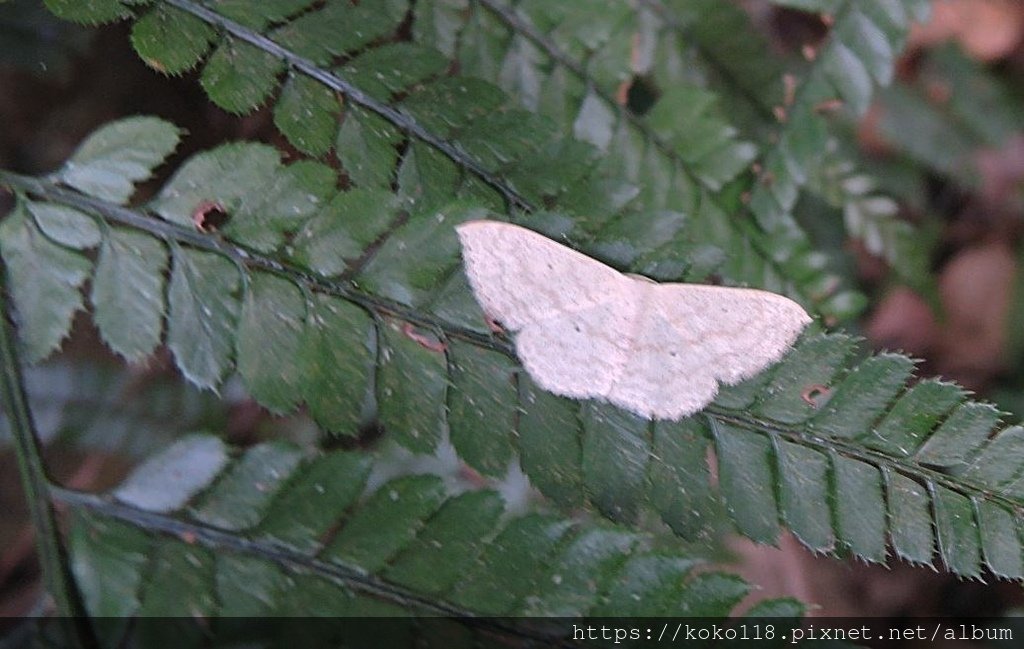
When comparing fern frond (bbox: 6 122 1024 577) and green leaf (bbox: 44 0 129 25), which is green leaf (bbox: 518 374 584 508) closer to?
fern frond (bbox: 6 122 1024 577)

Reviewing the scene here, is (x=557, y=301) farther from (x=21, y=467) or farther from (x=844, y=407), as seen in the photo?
(x=21, y=467)

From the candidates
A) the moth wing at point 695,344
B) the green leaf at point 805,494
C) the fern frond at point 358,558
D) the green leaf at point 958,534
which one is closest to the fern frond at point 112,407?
the fern frond at point 358,558

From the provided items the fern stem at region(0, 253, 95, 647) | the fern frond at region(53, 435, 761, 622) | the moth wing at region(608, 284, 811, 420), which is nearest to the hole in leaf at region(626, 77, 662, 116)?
the moth wing at region(608, 284, 811, 420)

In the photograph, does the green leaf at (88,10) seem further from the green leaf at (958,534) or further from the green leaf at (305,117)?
the green leaf at (958,534)

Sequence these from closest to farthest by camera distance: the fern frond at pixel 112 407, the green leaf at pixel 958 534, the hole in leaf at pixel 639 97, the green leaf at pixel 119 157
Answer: the green leaf at pixel 958 534 < the green leaf at pixel 119 157 < the hole in leaf at pixel 639 97 < the fern frond at pixel 112 407

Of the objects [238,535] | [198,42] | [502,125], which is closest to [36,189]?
[198,42]

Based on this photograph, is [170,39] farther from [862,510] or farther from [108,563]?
[862,510]
